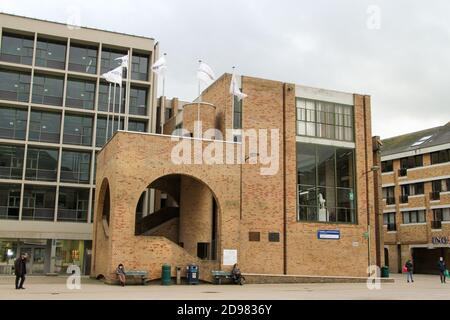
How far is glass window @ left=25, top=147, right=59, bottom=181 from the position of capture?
41.7 meters

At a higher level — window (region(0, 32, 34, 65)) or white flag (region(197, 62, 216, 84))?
window (region(0, 32, 34, 65))

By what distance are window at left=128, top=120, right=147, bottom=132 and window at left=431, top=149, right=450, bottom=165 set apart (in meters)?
26.5

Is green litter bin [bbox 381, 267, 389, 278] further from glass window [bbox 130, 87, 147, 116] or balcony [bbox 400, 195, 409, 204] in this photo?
glass window [bbox 130, 87, 147, 116]

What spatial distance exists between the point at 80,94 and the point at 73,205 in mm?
9192

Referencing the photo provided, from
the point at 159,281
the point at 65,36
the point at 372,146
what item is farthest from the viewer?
the point at 65,36

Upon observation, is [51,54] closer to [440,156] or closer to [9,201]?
[9,201]

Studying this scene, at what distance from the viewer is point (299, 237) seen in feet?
102

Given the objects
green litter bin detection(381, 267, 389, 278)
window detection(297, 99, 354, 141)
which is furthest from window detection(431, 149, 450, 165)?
green litter bin detection(381, 267, 389, 278)

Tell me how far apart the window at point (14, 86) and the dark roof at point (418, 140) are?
35059mm

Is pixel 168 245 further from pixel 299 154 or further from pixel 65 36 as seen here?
pixel 65 36

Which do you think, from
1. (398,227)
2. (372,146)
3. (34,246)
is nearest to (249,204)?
(372,146)

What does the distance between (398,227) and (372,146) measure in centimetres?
2016

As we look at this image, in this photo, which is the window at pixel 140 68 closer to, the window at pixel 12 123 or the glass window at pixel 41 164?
the glass window at pixel 41 164

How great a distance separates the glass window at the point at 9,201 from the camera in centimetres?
4031
